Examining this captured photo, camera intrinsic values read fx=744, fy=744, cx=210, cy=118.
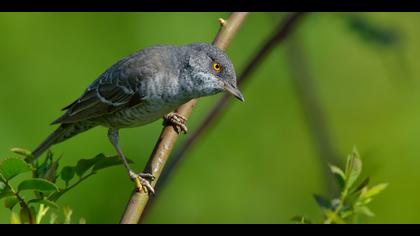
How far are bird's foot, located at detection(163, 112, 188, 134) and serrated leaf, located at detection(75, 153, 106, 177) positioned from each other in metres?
1.05

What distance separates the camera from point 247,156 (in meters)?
5.38

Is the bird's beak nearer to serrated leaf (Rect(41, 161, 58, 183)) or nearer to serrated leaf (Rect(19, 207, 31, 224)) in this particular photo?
serrated leaf (Rect(41, 161, 58, 183))

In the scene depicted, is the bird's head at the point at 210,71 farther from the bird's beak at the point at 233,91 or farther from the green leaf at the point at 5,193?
the green leaf at the point at 5,193

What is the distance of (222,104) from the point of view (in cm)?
346

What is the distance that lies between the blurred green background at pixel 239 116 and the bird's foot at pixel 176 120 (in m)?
1.27

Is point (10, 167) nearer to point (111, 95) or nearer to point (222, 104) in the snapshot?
point (222, 104)

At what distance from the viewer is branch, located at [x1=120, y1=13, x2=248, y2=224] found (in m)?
2.22

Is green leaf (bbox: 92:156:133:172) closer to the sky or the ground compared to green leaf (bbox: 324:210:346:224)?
closer to the ground

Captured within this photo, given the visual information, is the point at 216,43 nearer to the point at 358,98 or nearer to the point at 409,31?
the point at 358,98

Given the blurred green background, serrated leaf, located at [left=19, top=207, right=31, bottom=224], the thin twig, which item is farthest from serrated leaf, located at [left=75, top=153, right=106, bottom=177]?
the blurred green background

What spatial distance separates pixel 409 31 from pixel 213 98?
1.75 meters

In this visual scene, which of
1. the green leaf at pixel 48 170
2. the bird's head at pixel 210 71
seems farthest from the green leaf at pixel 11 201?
the bird's head at pixel 210 71

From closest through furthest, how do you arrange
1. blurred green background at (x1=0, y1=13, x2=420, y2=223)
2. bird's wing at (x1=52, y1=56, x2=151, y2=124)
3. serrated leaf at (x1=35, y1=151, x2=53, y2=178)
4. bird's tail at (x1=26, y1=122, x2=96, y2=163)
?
serrated leaf at (x1=35, y1=151, x2=53, y2=178) → bird's wing at (x1=52, y1=56, x2=151, y2=124) → bird's tail at (x1=26, y1=122, x2=96, y2=163) → blurred green background at (x1=0, y1=13, x2=420, y2=223)
